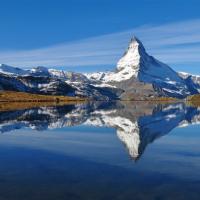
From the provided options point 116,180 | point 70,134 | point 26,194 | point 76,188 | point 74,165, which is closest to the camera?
point 26,194

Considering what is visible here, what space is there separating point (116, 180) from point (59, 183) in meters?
4.35

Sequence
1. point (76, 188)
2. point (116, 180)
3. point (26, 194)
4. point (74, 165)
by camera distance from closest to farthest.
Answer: point (26, 194)
point (76, 188)
point (116, 180)
point (74, 165)

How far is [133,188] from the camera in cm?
2986

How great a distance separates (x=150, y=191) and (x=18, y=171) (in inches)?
469

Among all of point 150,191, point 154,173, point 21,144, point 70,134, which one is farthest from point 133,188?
point 70,134

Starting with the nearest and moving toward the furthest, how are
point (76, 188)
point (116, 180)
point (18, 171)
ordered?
1. point (76, 188)
2. point (116, 180)
3. point (18, 171)

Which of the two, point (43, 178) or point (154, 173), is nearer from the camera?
point (43, 178)

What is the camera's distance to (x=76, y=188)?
29.5 m

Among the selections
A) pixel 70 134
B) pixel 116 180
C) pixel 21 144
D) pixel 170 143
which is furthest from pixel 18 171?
pixel 70 134

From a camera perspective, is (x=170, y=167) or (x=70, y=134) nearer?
(x=170, y=167)

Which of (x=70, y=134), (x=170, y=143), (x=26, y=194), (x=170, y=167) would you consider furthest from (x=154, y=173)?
(x=70, y=134)

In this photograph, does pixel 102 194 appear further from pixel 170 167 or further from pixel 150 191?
pixel 170 167

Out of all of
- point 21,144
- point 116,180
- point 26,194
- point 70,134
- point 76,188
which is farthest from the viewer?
point 70,134

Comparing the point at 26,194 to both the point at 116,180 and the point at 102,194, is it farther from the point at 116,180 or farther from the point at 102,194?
the point at 116,180
